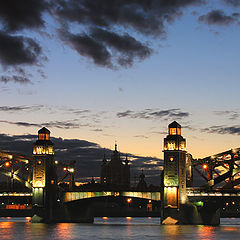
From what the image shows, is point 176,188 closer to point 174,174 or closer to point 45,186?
point 174,174

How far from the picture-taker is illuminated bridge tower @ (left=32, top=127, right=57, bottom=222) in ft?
545

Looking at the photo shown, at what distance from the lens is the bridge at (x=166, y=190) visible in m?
157

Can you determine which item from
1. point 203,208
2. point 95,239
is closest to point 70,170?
point 203,208

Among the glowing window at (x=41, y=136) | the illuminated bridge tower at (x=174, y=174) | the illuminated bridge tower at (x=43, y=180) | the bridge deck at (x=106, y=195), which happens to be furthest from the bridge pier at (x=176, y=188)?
the glowing window at (x=41, y=136)

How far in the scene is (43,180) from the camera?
167125mm

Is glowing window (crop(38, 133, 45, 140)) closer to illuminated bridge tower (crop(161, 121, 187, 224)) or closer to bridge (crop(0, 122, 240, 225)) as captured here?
bridge (crop(0, 122, 240, 225))

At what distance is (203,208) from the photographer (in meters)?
159

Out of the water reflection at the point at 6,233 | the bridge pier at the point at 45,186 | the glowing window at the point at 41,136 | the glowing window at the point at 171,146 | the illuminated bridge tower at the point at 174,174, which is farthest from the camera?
the glowing window at the point at 41,136

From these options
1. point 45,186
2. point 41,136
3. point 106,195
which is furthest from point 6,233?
point 41,136

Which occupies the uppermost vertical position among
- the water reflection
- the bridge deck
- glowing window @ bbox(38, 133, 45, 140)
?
glowing window @ bbox(38, 133, 45, 140)

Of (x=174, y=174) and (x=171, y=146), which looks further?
(x=171, y=146)

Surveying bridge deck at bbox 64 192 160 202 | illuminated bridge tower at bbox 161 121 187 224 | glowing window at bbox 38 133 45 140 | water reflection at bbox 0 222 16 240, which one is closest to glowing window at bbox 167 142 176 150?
illuminated bridge tower at bbox 161 121 187 224

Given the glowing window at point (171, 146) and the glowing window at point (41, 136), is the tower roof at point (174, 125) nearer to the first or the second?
the glowing window at point (171, 146)

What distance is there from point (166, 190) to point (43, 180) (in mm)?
32363
